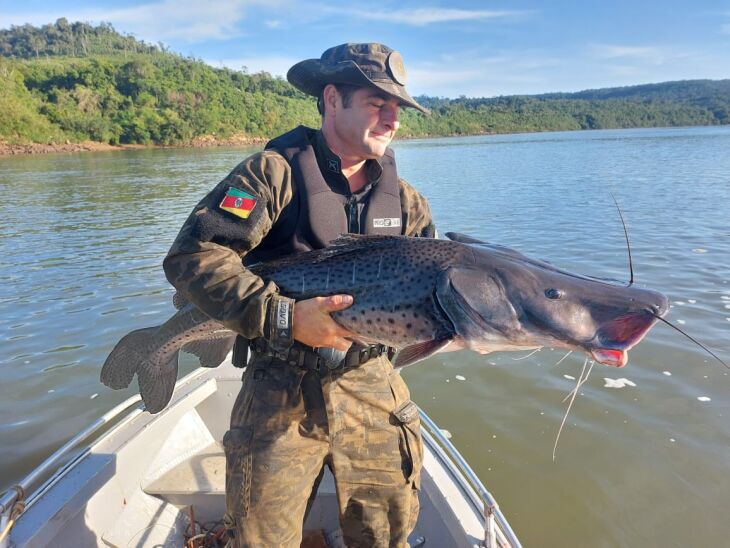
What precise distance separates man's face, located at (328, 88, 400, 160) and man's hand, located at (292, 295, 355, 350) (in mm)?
946

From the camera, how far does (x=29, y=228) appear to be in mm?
18375

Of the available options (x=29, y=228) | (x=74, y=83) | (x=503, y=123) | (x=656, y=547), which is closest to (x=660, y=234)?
(x=656, y=547)

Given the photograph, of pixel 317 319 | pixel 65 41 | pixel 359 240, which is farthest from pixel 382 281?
pixel 65 41

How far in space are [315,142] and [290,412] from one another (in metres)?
1.58

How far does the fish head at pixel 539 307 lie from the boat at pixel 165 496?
1182mm

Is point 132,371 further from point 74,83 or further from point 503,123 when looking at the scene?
point 503,123

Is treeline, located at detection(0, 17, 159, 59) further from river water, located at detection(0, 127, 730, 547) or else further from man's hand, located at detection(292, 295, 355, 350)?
man's hand, located at detection(292, 295, 355, 350)

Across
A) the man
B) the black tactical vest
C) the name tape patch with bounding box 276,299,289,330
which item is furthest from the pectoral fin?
the black tactical vest

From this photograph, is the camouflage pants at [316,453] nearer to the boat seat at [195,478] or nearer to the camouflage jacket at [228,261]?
the camouflage jacket at [228,261]

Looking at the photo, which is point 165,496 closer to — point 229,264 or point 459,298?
point 229,264

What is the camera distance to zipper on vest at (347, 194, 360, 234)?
3.08 meters

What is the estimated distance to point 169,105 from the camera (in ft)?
308

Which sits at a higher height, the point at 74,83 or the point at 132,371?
the point at 74,83

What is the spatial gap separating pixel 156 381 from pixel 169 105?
4016 inches
